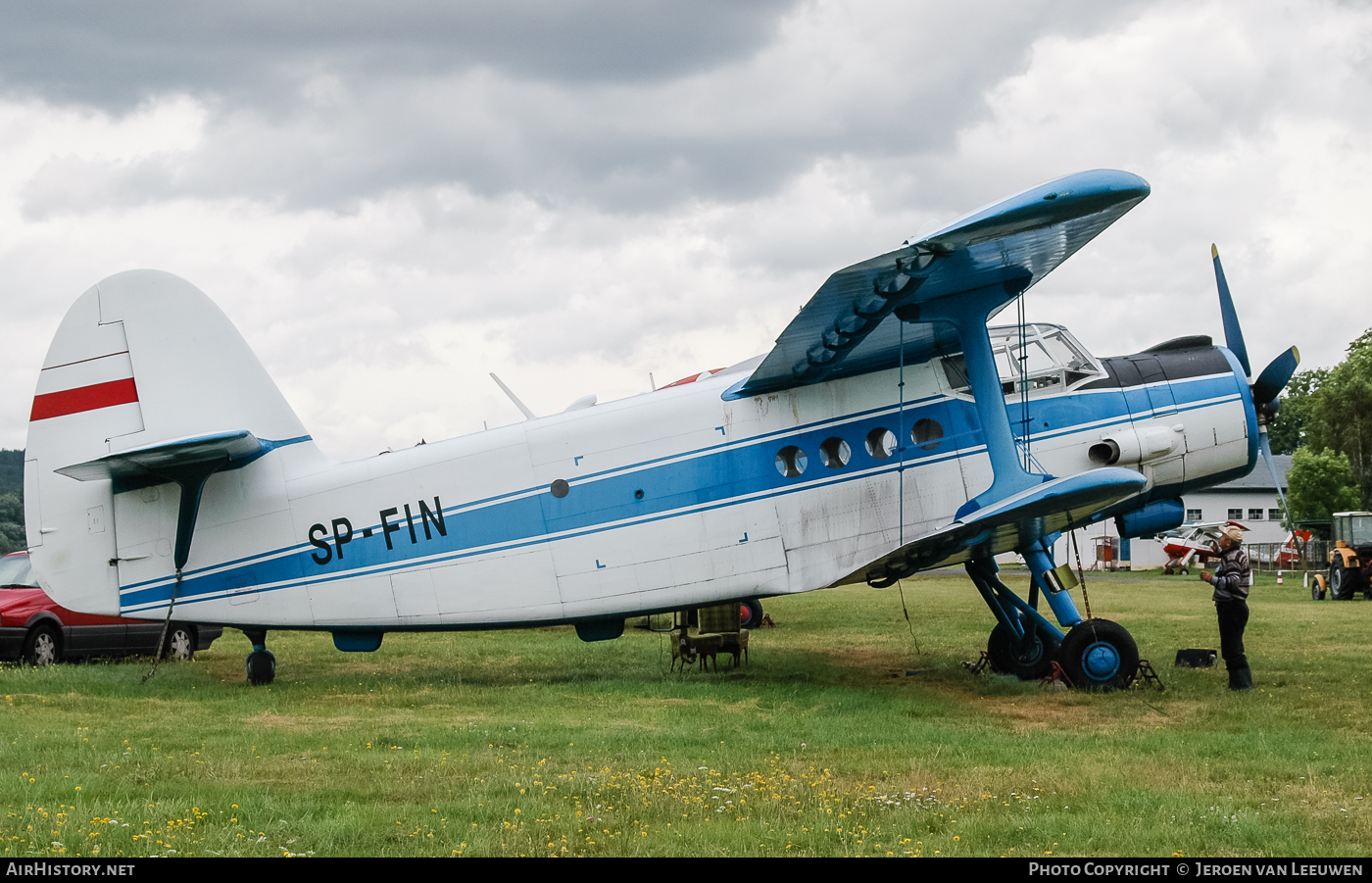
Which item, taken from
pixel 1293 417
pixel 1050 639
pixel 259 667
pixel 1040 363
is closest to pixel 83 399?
pixel 259 667

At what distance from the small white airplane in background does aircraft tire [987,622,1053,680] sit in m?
0.07

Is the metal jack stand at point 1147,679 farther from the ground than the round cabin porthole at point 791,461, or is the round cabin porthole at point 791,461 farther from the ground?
the round cabin porthole at point 791,461

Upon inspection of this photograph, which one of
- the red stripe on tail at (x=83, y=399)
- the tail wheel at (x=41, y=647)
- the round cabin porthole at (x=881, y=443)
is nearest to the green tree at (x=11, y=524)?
the tail wheel at (x=41, y=647)

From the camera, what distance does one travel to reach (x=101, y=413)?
458 inches

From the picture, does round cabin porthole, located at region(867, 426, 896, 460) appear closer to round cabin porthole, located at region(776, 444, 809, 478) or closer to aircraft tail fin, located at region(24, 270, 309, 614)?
round cabin porthole, located at region(776, 444, 809, 478)

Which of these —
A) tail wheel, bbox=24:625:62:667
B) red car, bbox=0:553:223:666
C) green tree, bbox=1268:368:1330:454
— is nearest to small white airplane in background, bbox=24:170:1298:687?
red car, bbox=0:553:223:666

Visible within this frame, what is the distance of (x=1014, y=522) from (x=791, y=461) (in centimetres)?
241

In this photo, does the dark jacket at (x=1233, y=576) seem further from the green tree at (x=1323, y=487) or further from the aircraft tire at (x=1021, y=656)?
the green tree at (x=1323, y=487)

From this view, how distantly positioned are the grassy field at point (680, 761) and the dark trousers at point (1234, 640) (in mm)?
237

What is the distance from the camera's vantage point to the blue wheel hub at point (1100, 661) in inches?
414

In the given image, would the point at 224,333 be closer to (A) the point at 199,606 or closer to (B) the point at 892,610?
(A) the point at 199,606

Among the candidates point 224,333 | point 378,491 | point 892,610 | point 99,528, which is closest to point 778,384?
point 378,491

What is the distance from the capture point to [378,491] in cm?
1171

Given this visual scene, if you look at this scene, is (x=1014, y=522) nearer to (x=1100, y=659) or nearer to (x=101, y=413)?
(x=1100, y=659)
